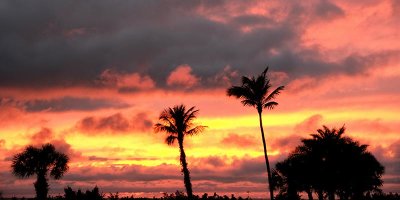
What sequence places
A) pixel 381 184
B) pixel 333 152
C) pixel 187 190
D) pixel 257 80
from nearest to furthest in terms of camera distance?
pixel 257 80, pixel 187 190, pixel 333 152, pixel 381 184

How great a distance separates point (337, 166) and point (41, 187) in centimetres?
3073

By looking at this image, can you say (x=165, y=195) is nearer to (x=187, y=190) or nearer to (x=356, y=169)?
(x=187, y=190)

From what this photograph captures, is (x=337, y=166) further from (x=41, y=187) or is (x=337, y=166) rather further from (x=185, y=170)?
(x=41, y=187)

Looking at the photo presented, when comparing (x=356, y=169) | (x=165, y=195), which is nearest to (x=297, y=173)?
(x=356, y=169)

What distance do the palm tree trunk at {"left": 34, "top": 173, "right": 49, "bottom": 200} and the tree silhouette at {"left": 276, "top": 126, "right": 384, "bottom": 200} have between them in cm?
2741

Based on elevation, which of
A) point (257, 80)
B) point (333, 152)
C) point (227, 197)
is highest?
point (257, 80)

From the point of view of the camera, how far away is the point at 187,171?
48.0m

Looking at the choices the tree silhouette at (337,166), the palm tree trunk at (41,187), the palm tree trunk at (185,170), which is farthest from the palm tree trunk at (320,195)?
the palm tree trunk at (41,187)

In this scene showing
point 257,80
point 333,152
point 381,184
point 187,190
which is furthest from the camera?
point 381,184

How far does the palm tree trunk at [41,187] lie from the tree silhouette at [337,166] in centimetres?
2741

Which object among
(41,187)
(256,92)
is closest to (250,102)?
(256,92)

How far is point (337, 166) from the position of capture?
53250 mm

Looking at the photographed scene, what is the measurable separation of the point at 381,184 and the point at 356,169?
5893mm

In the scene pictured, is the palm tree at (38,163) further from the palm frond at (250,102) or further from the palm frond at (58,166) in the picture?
the palm frond at (250,102)
